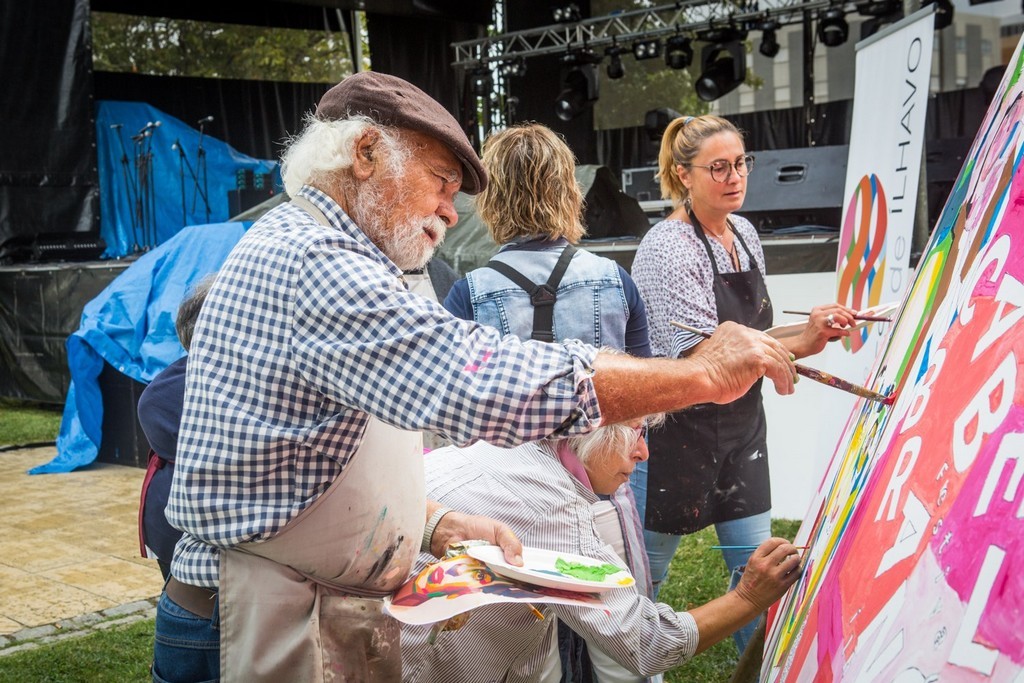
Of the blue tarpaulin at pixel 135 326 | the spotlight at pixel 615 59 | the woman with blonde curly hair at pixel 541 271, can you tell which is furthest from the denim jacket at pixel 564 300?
the spotlight at pixel 615 59

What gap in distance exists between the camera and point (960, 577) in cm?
94

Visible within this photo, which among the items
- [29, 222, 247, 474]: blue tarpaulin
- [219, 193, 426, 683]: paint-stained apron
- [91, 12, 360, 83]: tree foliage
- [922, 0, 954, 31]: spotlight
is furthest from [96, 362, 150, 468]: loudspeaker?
[922, 0, 954, 31]: spotlight

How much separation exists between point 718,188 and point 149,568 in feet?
10.6

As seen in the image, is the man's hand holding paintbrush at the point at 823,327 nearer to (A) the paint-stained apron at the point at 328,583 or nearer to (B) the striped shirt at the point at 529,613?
(B) the striped shirt at the point at 529,613

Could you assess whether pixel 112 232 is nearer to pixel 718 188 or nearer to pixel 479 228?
pixel 479 228

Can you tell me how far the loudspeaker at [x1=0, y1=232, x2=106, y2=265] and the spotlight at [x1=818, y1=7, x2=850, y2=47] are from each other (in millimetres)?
7439

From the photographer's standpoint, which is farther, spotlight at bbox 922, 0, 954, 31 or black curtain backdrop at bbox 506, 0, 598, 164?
black curtain backdrop at bbox 506, 0, 598, 164

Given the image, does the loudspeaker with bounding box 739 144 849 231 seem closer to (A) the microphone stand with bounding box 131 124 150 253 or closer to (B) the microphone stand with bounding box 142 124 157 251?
(A) the microphone stand with bounding box 131 124 150 253

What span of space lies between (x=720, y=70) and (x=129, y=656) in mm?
9275

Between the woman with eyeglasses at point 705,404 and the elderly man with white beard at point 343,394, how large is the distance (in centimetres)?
126

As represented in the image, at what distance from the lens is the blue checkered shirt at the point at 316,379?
1.32m

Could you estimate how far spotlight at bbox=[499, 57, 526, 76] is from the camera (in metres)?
11.7

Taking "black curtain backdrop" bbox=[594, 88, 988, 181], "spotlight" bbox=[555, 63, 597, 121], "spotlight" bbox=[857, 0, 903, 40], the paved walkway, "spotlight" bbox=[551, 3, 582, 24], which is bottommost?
the paved walkway

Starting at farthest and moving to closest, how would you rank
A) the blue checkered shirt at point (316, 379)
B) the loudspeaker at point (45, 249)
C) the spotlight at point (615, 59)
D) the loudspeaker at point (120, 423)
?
the spotlight at point (615, 59)
the loudspeaker at point (45, 249)
the loudspeaker at point (120, 423)
the blue checkered shirt at point (316, 379)
